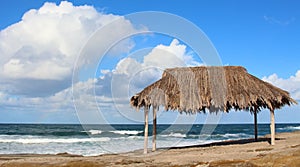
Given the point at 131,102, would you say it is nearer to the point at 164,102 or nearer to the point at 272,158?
the point at 164,102

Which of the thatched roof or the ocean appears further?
the ocean

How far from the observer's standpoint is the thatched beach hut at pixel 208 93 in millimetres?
15906

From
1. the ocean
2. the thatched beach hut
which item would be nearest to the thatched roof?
the thatched beach hut

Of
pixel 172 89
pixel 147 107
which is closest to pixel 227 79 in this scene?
pixel 172 89

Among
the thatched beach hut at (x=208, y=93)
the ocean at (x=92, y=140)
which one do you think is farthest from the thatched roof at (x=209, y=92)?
the ocean at (x=92, y=140)

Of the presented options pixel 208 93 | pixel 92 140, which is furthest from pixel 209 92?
pixel 92 140

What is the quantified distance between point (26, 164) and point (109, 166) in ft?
13.5

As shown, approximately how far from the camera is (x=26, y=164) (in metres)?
14.6

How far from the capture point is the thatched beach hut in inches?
626

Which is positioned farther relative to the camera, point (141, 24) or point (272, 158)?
point (141, 24)

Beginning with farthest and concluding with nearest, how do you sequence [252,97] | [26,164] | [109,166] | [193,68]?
1. [193,68]
2. [252,97]
3. [26,164]
4. [109,166]

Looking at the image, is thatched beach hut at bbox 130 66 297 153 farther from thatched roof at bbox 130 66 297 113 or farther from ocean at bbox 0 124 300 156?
ocean at bbox 0 124 300 156

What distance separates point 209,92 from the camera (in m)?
16.1

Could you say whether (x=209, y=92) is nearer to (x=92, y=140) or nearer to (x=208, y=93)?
(x=208, y=93)
